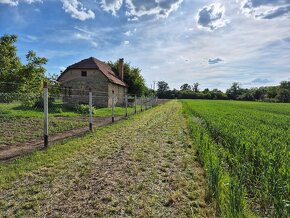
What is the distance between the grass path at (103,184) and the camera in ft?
11.6

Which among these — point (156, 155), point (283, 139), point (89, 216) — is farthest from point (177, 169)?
point (283, 139)

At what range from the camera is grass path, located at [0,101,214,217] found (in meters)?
3.55

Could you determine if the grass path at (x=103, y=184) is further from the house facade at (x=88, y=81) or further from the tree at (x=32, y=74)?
the house facade at (x=88, y=81)

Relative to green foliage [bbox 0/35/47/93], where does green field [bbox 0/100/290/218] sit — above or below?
below

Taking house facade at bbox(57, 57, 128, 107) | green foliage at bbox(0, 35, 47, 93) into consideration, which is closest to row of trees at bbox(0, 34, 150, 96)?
green foliage at bbox(0, 35, 47, 93)

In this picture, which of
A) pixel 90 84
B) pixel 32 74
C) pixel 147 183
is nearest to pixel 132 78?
pixel 90 84

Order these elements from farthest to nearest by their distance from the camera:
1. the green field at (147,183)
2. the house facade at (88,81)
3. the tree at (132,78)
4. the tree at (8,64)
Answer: the tree at (132,78), the house facade at (88,81), the tree at (8,64), the green field at (147,183)

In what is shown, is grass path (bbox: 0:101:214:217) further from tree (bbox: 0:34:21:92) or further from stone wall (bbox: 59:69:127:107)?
stone wall (bbox: 59:69:127:107)

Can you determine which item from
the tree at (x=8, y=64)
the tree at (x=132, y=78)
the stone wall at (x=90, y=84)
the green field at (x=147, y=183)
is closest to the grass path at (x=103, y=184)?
the green field at (x=147, y=183)

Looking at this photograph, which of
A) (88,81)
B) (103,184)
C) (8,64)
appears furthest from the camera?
(88,81)

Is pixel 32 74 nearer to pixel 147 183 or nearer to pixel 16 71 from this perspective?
pixel 16 71

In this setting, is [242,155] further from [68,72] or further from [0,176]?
[68,72]

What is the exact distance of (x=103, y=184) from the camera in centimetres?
455

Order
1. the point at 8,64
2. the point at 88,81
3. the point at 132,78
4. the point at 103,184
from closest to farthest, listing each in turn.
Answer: the point at 103,184, the point at 8,64, the point at 88,81, the point at 132,78
